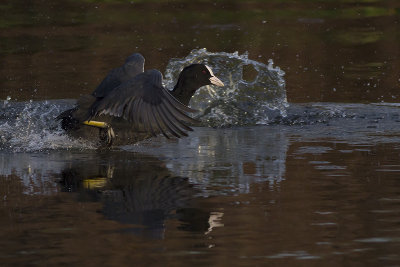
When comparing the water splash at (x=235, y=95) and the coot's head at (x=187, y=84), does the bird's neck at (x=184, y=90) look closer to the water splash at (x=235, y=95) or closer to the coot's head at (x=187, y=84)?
the coot's head at (x=187, y=84)

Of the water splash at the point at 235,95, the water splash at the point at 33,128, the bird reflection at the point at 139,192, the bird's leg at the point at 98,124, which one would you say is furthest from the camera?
the water splash at the point at 235,95

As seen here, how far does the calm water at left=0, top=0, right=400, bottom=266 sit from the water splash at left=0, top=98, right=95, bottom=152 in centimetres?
2

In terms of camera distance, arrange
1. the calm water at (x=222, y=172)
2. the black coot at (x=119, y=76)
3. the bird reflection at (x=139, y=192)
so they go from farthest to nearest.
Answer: the black coot at (x=119, y=76) → the bird reflection at (x=139, y=192) → the calm water at (x=222, y=172)

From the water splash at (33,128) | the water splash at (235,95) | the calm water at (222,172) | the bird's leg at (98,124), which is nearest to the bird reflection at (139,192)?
the calm water at (222,172)

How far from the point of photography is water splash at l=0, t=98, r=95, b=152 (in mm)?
9883

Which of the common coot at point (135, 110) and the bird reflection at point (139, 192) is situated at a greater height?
the common coot at point (135, 110)

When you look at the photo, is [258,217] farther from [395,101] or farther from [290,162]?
[395,101]

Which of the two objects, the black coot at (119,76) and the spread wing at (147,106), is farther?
the black coot at (119,76)

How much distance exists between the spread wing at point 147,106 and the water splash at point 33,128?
29.8 inches

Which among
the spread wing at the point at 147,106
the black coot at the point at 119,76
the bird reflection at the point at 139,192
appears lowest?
the bird reflection at the point at 139,192

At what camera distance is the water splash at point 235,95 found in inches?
460

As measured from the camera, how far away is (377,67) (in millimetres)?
15812

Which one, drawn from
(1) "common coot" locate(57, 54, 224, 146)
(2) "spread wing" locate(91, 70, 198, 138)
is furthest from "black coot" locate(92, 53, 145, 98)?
(2) "spread wing" locate(91, 70, 198, 138)

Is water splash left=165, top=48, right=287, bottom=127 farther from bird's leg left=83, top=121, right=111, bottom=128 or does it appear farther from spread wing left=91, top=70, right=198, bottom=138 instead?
spread wing left=91, top=70, right=198, bottom=138
